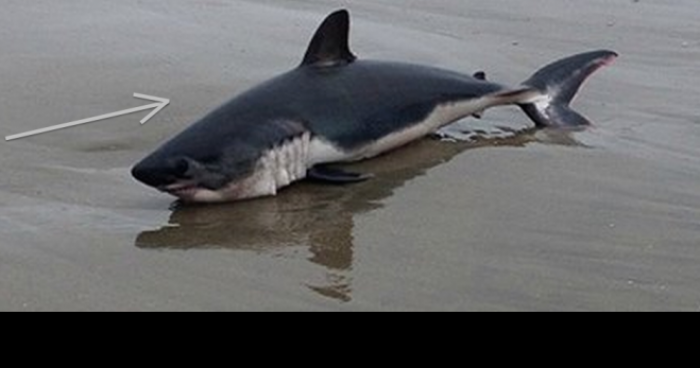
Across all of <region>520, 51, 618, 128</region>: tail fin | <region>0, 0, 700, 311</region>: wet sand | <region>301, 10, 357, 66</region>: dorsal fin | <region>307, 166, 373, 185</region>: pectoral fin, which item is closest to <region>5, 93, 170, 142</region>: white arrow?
<region>0, 0, 700, 311</region>: wet sand

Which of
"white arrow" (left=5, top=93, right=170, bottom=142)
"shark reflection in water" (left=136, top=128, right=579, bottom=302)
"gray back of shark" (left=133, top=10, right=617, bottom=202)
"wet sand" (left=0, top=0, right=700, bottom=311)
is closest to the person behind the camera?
"wet sand" (left=0, top=0, right=700, bottom=311)

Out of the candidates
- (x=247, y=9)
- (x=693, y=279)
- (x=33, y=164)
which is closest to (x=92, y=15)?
(x=247, y=9)

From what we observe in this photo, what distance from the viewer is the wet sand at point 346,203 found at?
11.9ft

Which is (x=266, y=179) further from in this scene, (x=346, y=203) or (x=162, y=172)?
(x=162, y=172)

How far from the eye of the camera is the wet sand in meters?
3.62

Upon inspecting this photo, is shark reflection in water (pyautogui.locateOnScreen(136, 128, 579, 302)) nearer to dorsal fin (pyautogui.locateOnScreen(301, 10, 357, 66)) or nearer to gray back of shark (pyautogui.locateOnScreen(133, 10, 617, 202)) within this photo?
gray back of shark (pyautogui.locateOnScreen(133, 10, 617, 202))

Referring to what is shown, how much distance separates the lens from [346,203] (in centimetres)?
450

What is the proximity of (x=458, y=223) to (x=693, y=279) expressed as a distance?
85 centimetres

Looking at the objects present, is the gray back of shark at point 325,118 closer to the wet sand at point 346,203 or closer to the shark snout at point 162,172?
the shark snout at point 162,172

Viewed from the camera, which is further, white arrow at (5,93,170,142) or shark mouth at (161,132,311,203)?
white arrow at (5,93,170,142)

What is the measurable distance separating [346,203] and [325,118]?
511mm

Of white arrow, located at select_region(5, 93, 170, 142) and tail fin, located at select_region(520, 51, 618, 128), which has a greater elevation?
tail fin, located at select_region(520, 51, 618, 128)
